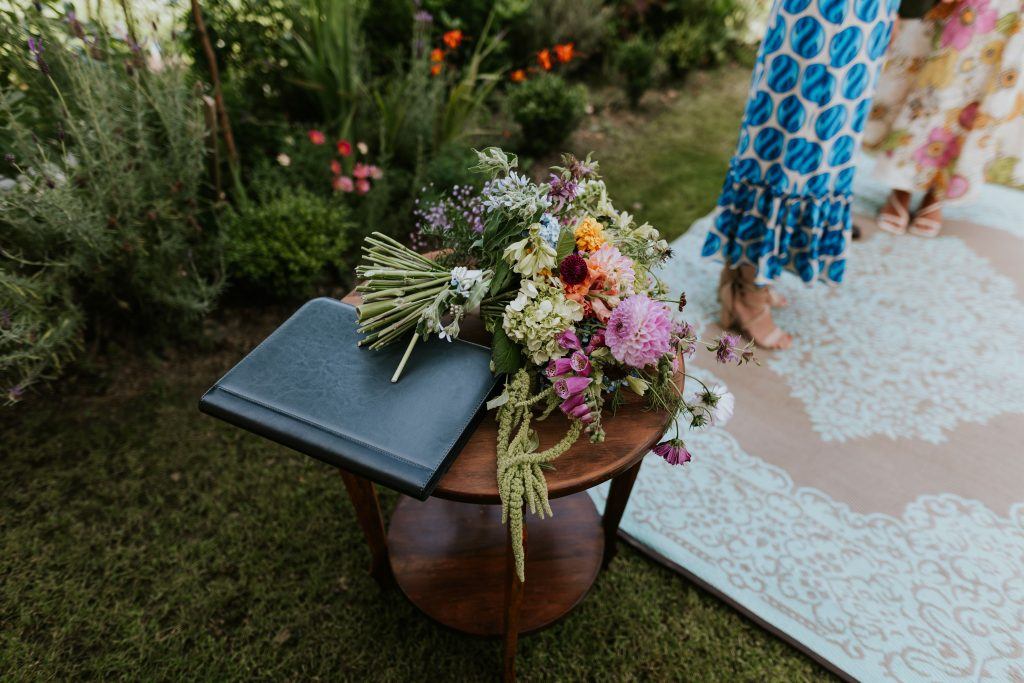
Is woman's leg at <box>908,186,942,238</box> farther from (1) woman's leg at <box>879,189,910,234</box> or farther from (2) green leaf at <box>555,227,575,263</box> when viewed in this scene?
(2) green leaf at <box>555,227,575,263</box>

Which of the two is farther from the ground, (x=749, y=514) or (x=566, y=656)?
(x=749, y=514)

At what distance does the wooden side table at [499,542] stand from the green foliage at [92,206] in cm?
118

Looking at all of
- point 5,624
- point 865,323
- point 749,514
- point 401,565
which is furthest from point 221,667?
point 865,323

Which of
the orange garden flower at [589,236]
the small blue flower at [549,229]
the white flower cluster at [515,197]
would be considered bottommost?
the orange garden flower at [589,236]

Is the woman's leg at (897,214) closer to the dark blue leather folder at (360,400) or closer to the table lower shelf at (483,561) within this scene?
the table lower shelf at (483,561)

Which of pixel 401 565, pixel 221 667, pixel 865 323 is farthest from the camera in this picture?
pixel 865 323

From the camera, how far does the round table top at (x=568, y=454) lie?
1180 millimetres

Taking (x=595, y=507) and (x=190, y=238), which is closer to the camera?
(x=595, y=507)

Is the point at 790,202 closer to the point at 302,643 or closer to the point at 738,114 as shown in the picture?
the point at 302,643

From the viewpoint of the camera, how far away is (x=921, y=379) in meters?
2.58

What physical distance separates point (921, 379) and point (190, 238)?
3381mm

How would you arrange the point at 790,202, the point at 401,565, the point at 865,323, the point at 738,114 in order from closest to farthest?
1. the point at 401,565
2. the point at 790,202
3. the point at 865,323
4. the point at 738,114

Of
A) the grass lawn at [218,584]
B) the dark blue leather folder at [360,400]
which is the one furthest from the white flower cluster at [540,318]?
the grass lawn at [218,584]

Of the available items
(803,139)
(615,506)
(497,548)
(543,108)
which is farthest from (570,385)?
(543,108)
